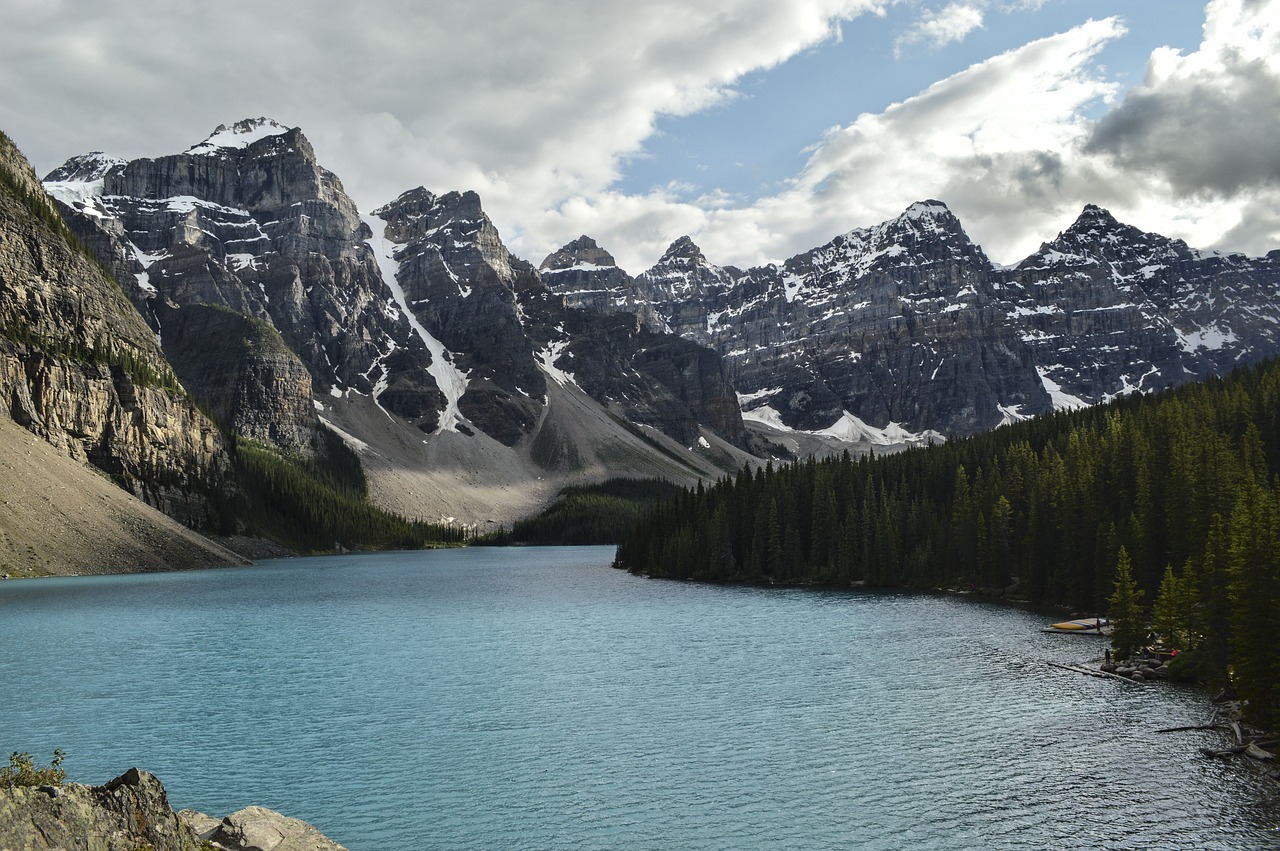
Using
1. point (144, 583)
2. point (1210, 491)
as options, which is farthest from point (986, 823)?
point (144, 583)

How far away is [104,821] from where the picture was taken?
1747 cm

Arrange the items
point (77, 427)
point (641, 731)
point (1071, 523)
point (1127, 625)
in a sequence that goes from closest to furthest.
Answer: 1. point (641, 731)
2. point (1127, 625)
3. point (1071, 523)
4. point (77, 427)

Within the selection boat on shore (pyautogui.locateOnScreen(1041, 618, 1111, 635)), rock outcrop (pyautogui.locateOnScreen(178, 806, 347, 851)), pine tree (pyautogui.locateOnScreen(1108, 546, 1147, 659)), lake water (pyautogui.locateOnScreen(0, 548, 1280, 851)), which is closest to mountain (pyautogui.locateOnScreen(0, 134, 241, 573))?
lake water (pyautogui.locateOnScreen(0, 548, 1280, 851))

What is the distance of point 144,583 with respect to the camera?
12038 centimetres

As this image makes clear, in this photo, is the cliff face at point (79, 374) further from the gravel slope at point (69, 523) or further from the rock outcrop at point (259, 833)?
the rock outcrop at point (259, 833)

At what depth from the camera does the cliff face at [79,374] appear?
157 meters

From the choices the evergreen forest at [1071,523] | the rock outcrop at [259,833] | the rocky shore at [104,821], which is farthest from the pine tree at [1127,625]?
the rocky shore at [104,821]

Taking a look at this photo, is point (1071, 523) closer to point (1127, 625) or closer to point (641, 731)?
point (1127, 625)

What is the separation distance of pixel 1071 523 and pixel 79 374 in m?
163

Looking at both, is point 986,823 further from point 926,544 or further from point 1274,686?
point 926,544

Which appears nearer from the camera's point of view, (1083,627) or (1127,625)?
(1127,625)

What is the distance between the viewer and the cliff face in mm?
156875

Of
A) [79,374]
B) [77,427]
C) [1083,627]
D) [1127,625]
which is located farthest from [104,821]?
[79,374]

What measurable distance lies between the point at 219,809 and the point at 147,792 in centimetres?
1450
